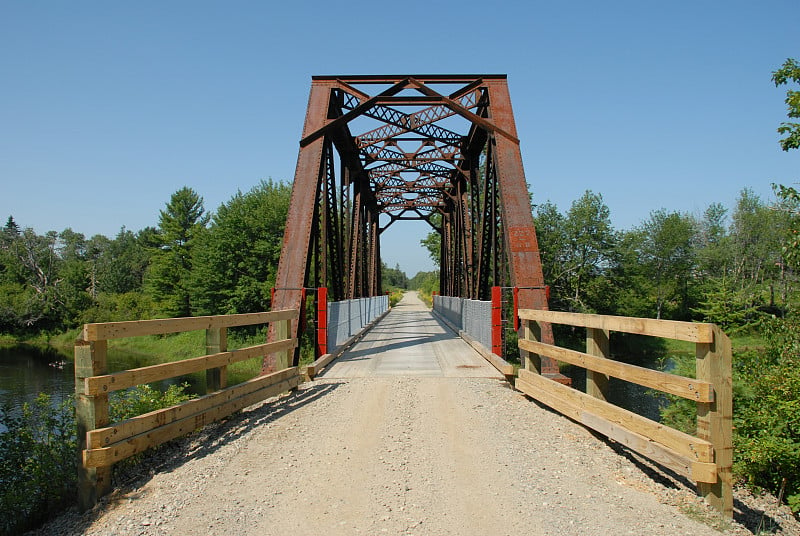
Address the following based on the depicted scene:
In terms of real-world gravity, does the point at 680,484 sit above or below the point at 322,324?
below

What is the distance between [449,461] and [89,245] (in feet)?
396

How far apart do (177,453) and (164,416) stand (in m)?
0.37

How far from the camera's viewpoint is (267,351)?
665 cm

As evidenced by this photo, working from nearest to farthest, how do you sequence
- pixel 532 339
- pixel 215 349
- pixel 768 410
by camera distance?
pixel 215 349
pixel 532 339
pixel 768 410

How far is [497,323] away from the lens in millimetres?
9195

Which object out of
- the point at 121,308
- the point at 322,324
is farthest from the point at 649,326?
the point at 121,308

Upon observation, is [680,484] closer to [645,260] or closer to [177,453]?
[177,453]

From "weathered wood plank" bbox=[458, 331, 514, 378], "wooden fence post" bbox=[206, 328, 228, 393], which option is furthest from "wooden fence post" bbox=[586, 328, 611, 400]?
"wooden fence post" bbox=[206, 328, 228, 393]

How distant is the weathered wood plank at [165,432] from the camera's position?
3.57 m

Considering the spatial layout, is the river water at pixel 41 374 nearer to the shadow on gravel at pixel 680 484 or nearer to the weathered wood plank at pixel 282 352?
the weathered wood plank at pixel 282 352

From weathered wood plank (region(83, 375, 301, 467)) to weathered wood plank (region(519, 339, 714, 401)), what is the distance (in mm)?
3483

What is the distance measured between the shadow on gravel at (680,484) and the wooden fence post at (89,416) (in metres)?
3.98

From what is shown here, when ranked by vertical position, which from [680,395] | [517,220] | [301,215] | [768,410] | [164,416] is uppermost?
[301,215]

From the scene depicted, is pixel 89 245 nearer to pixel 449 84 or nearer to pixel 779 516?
pixel 449 84
